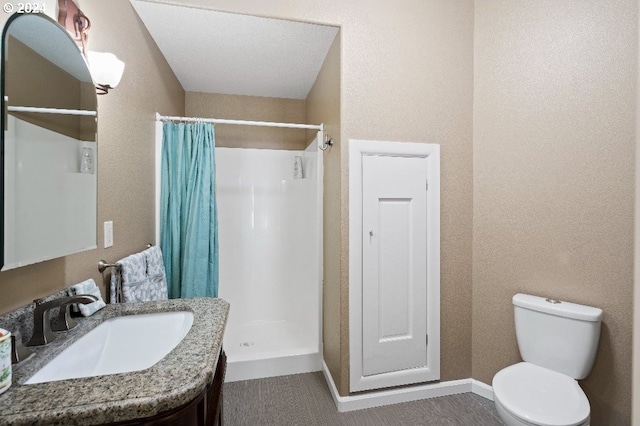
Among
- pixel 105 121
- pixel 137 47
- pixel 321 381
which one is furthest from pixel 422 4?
pixel 321 381

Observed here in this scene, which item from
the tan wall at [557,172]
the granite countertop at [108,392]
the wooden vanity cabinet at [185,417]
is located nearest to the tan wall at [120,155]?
the granite countertop at [108,392]

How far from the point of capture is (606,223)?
1443 millimetres

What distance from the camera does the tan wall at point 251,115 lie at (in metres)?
2.84

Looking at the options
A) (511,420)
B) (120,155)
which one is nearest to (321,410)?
(511,420)

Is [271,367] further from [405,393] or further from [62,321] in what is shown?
[62,321]

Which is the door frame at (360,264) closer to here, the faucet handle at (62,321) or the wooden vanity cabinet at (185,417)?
the wooden vanity cabinet at (185,417)

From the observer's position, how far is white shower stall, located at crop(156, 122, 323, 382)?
8.85ft

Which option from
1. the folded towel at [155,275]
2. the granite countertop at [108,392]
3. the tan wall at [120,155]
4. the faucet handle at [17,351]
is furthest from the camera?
the folded towel at [155,275]

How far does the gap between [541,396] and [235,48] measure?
2739 millimetres

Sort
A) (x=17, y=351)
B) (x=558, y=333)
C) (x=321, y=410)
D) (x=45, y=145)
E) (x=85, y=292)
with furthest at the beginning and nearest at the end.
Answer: (x=321, y=410) < (x=558, y=333) < (x=85, y=292) < (x=45, y=145) < (x=17, y=351)

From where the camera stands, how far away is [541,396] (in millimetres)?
1272

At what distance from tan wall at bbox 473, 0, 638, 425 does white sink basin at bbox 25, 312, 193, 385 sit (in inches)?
73.4

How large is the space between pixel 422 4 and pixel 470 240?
160cm

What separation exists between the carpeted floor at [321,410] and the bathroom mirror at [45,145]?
1.34 meters
